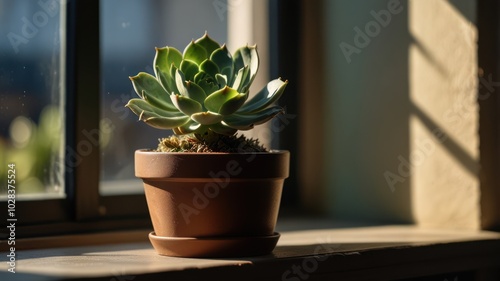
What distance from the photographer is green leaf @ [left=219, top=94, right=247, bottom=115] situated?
1.31 m

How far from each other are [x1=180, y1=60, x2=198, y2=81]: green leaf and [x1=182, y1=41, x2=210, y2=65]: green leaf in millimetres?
15

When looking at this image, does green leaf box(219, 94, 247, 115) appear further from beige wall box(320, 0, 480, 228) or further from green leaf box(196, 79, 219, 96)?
beige wall box(320, 0, 480, 228)

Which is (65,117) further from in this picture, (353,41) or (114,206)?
(353,41)

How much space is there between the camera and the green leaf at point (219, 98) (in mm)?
1310

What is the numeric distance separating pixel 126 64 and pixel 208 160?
586mm

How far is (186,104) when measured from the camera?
52.1 inches

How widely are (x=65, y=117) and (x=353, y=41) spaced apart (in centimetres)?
82

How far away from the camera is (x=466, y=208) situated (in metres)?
1.82

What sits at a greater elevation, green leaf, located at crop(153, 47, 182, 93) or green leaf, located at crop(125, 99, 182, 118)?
green leaf, located at crop(153, 47, 182, 93)

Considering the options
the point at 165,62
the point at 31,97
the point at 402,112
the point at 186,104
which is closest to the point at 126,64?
the point at 31,97

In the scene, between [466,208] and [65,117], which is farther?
[466,208]

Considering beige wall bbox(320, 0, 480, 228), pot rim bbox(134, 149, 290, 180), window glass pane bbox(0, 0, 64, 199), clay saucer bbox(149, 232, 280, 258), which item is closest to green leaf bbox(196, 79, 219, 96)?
pot rim bbox(134, 149, 290, 180)

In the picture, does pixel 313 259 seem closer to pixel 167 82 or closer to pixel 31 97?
pixel 167 82

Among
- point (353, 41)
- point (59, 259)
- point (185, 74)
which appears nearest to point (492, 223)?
point (353, 41)
